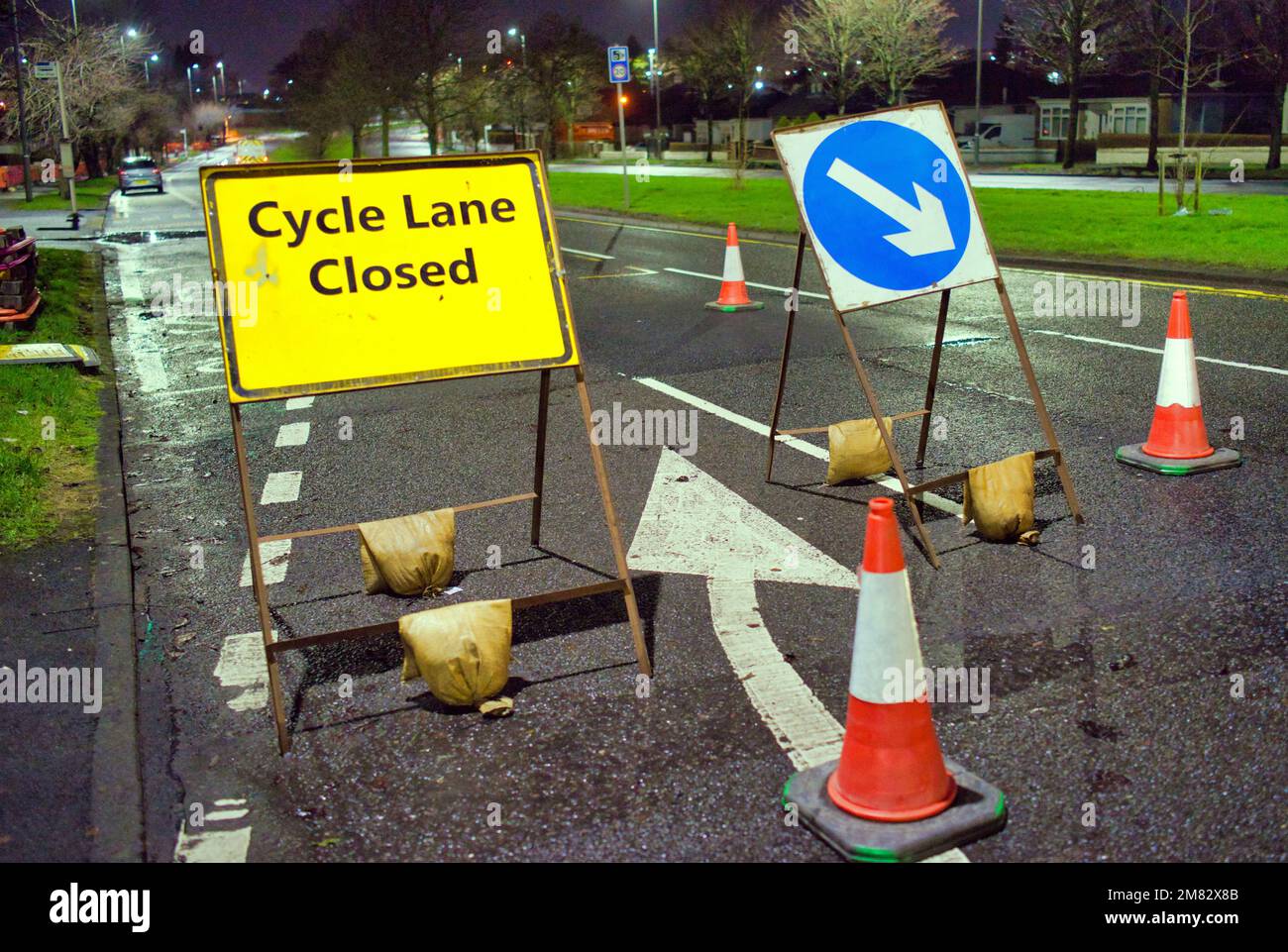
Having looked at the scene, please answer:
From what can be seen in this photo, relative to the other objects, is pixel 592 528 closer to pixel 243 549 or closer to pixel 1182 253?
pixel 243 549

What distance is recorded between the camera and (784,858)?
3332 mm

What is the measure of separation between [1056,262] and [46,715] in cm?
1500

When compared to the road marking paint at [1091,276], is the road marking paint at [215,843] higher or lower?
lower

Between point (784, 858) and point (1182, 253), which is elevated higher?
point (1182, 253)

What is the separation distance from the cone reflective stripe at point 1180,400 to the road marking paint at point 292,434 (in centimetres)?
534

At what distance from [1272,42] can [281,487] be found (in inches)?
2042

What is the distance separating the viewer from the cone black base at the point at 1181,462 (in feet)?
21.9

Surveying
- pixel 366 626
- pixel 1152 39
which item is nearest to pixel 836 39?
pixel 1152 39

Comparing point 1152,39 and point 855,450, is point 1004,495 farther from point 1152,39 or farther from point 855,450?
point 1152,39

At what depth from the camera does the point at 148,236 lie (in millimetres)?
28297

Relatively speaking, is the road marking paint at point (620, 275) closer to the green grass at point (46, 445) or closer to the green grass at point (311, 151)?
the green grass at point (46, 445)

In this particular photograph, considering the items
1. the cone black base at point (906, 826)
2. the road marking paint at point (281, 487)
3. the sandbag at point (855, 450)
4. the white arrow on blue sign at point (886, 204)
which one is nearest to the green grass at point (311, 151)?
the road marking paint at point (281, 487)
